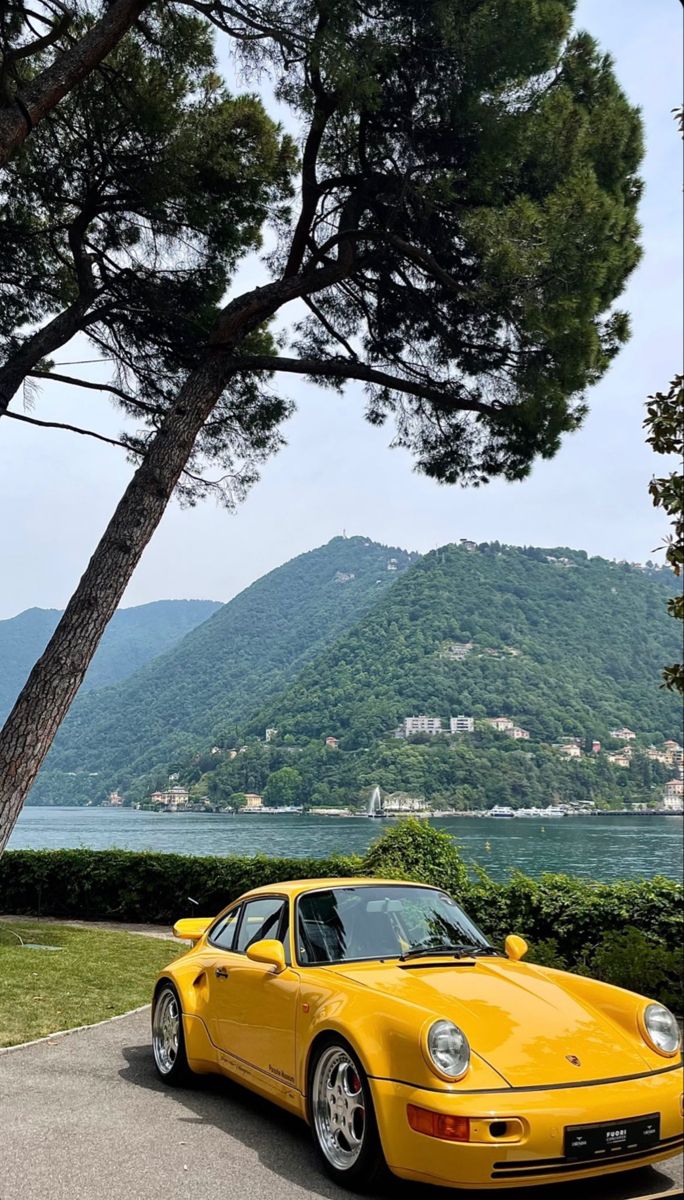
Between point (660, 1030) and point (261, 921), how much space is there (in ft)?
7.18

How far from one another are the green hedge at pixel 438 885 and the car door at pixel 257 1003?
12.6 feet

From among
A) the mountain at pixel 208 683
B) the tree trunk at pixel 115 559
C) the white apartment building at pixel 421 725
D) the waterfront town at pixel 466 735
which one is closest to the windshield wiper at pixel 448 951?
the tree trunk at pixel 115 559

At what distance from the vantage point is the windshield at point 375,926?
197 inches

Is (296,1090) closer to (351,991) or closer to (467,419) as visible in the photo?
(351,991)

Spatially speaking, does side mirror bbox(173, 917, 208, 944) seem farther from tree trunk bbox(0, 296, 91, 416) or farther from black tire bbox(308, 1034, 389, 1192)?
tree trunk bbox(0, 296, 91, 416)

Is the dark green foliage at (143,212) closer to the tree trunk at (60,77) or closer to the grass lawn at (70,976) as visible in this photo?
the tree trunk at (60,77)

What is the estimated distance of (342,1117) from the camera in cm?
424

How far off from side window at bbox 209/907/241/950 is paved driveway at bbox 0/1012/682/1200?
2.60ft

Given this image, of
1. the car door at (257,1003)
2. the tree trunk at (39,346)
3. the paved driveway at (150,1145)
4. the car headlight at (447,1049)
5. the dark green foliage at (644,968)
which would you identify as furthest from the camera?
the tree trunk at (39,346)

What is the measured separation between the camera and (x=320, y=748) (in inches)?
2852

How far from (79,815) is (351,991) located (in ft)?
309

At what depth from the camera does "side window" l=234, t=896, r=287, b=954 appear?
17.5ft

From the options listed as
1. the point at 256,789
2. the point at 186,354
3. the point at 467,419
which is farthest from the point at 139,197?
the point at 256,789

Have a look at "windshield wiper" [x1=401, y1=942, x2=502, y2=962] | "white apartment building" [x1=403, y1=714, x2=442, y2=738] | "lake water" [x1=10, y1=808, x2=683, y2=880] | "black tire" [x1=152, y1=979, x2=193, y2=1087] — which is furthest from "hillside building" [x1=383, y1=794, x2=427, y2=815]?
"windshield wiper" [x1=401, y1=942, x2=502, y2=962]
